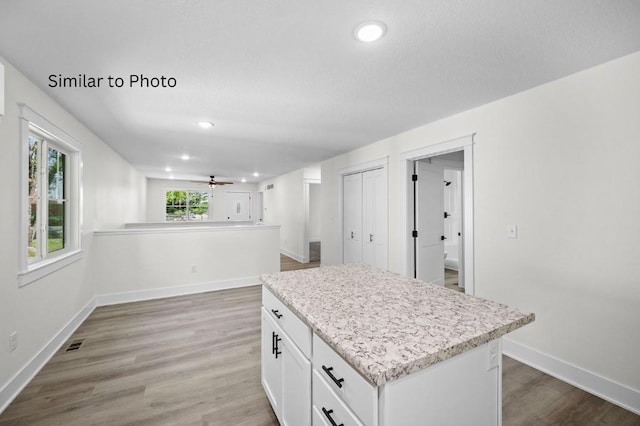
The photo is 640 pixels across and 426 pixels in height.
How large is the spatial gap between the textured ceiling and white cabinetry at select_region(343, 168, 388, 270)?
1.33 m

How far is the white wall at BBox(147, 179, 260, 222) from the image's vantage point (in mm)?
9023

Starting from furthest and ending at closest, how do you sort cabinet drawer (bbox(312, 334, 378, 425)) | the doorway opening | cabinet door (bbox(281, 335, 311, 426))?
the doorway opening → cabinet door (bbox(281, 335, 311, 426)) → cabinet drawer (bbox(312, 334, 378, 425))

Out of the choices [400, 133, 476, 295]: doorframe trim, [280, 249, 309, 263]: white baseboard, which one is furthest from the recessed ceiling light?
[280, 249, 309, 263]: white baseboard

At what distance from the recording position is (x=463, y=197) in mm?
3246

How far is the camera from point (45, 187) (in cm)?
257

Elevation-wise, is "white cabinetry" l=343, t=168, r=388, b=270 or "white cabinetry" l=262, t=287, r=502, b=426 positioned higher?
"white cabinetry" l=343, t=168, r=388, b=270

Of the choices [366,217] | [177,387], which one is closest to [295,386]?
[177,387]

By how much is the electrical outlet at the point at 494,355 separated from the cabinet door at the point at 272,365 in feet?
3.26

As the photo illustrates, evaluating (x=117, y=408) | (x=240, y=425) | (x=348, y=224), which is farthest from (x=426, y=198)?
(x=117, y=408)

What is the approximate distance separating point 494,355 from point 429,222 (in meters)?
2.92

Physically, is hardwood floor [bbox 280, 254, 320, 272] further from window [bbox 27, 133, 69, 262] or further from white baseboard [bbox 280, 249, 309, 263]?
window [bbox 27, 133, 69, 262]

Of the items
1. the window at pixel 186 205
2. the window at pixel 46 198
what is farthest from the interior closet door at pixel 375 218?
the window at pixel 186 205

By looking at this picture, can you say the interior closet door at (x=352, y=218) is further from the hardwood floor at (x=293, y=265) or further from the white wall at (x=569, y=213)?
the white wall at (x=569, y=213)

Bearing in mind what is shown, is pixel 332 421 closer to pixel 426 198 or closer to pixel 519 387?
pixel 519 387
